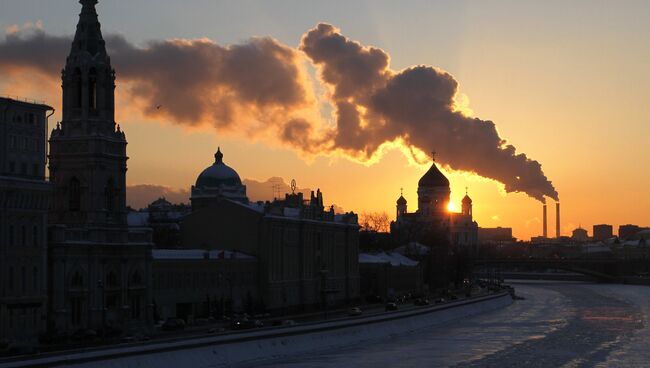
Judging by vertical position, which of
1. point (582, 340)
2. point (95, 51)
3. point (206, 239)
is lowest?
point (582, 340)

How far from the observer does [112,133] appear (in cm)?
9362

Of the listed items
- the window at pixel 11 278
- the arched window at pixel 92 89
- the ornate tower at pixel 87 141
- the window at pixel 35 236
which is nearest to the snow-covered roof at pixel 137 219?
the ornate tower at pixel 87 141

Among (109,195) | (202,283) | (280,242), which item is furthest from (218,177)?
(109,195)

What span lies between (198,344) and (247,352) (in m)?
5.84

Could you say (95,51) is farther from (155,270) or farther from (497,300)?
(497,300)

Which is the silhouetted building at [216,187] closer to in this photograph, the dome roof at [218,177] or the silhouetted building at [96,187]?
the dome roof at [218,177]

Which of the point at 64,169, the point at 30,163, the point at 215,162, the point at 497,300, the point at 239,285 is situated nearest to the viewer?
the point at 30,163

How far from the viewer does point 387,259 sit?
167250mm

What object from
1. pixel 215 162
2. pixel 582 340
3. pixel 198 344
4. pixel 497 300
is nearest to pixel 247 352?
pixel 198 344

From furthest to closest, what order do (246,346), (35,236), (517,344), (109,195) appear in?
1. (517,344)
2. (109,195)
3. (35,236)
4. (246,346)

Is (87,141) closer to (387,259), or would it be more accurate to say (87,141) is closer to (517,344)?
(517,344)

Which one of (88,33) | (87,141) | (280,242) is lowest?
(280,242)

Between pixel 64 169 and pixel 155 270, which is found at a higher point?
pixel 64 169

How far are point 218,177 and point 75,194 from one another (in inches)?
1659
